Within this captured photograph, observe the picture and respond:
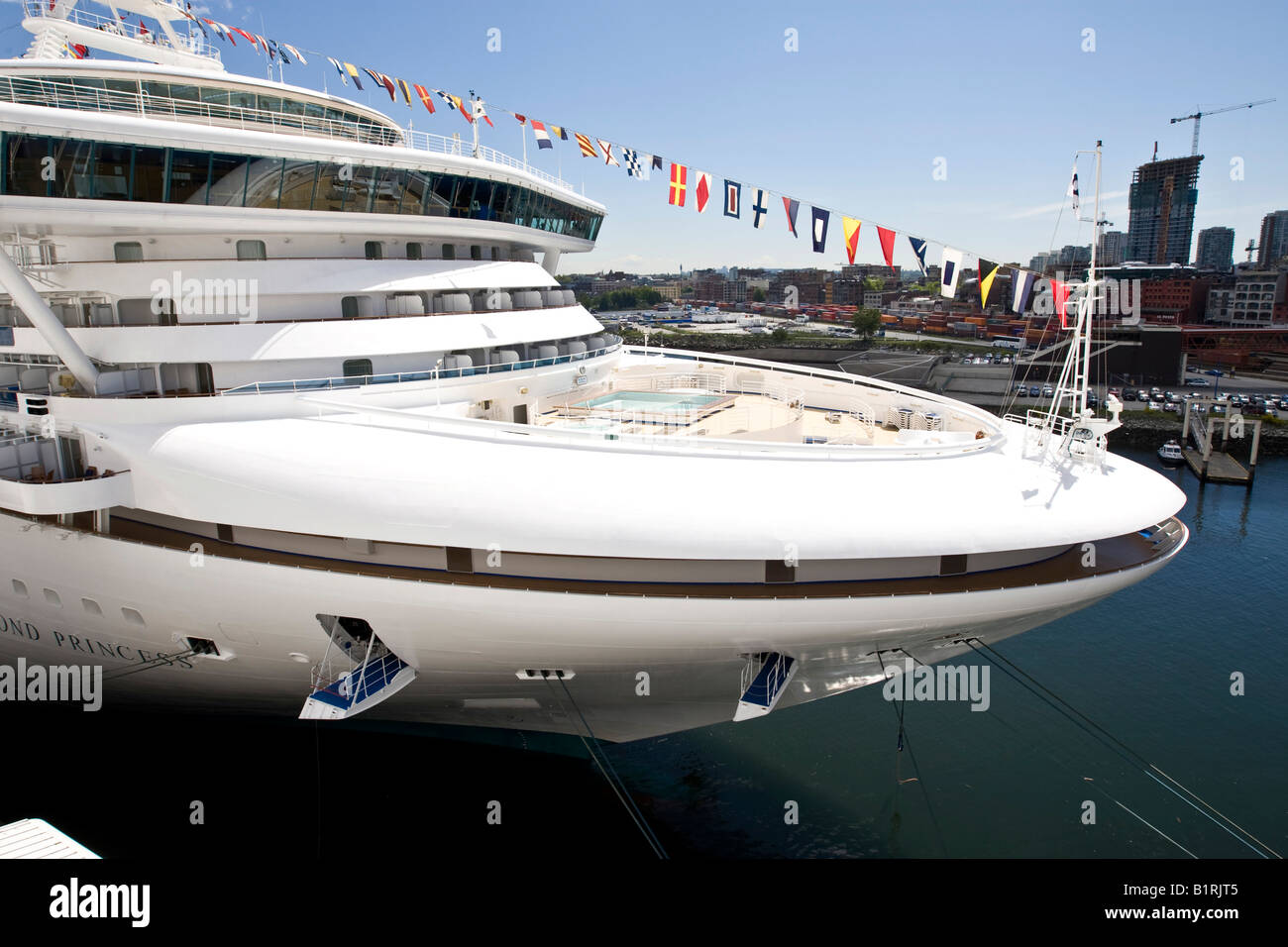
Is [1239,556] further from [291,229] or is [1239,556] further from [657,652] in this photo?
[291,229]

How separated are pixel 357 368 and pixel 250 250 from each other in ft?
8.42

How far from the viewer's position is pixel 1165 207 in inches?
5527

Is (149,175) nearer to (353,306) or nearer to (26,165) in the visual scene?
(26,165)

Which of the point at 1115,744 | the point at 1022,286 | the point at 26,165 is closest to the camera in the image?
the point at 26,165

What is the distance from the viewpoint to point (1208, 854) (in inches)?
523

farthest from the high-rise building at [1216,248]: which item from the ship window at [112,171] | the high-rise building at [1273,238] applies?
the ship window at [112,171]

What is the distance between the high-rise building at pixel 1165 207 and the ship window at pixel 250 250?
16443 cm

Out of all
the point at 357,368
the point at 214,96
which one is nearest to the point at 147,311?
the point at 357,368

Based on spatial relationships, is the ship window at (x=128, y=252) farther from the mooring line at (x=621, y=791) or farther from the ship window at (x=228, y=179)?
the mooring line at (x=621, y=791)

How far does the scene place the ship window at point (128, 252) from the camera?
38.2 feet

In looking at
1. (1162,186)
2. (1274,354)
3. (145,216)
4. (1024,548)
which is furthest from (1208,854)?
(1162,186)

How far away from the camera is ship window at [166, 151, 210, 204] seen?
10.3 m

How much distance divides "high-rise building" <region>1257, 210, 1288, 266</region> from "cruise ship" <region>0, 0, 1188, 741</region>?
162081 millimetres

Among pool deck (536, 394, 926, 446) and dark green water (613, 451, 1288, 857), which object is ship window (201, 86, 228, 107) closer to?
pool deck (536, 394, 926, 446)
